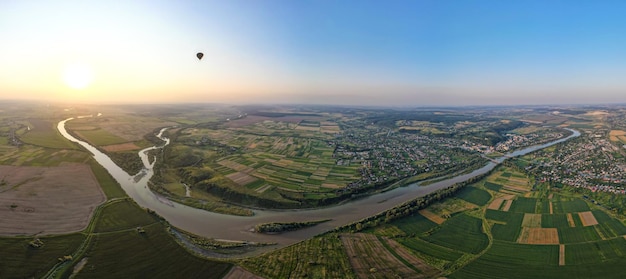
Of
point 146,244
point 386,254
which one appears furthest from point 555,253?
point 146,244

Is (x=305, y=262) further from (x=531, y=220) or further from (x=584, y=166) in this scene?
(x=584, y=166)

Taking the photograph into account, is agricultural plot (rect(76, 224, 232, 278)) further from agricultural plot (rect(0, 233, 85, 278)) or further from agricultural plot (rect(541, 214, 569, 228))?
agricultural plot (rect(541, 214, 569, 228))

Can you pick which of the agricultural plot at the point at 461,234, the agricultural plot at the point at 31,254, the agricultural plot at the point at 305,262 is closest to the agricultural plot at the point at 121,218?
the agricultural plot at the point at 31,254

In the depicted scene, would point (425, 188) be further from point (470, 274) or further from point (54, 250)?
point (54, 250)

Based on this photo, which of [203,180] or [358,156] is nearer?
[203,180]

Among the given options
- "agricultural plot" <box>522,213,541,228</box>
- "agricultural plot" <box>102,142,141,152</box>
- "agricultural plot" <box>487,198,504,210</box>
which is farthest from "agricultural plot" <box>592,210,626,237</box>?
"agricultural plot" <box>102,142,141,152</box>

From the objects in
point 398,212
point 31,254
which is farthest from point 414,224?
point 31,254
